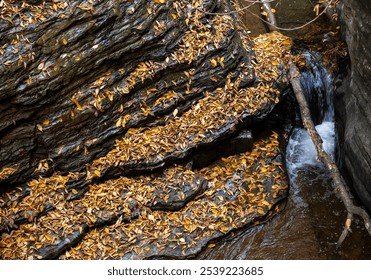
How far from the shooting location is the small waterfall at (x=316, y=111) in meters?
8.16

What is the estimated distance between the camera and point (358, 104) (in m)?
6.82

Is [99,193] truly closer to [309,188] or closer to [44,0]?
[44,0]

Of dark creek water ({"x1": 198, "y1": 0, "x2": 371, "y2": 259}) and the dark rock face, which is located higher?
the dark rock face

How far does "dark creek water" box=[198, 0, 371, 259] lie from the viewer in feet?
21.6

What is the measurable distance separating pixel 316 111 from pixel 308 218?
2.49 metres

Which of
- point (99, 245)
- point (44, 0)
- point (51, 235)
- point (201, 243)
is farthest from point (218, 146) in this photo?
point (44, 0)

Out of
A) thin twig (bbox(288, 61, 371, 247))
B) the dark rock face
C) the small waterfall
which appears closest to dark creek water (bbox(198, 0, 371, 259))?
the small waterfall

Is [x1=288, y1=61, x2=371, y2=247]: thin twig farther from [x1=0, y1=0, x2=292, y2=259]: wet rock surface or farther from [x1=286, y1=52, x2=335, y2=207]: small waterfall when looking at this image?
Result: [x1=0, y1=0, x2=292, y2=259]: wet rock surface

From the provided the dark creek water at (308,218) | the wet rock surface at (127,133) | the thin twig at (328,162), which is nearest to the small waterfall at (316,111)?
the dark creek water at (308,218)

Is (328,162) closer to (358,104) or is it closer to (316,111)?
(358,104)

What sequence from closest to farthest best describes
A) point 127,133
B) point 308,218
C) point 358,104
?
point 358,104 → point 308,218 → point 127,133

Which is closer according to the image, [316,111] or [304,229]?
[304,229]

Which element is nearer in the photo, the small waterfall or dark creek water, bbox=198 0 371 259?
dark creek water, bbox=198 0 371 259

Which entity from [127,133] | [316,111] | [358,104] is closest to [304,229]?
[358,104]
